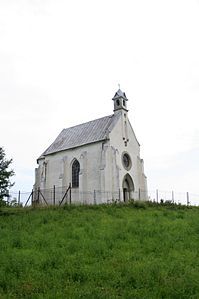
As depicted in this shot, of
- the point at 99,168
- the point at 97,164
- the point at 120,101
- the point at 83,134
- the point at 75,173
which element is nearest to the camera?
the point at 99,168

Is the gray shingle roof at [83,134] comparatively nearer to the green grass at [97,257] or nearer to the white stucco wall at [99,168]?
the white stucco wall at [99,168]

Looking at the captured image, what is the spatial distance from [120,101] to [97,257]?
91.7 feet

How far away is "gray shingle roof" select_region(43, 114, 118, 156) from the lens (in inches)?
1470

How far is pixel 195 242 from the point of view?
15188mm

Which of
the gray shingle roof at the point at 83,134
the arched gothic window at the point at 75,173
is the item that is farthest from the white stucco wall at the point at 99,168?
the gray shingle roof at the point at 83,134

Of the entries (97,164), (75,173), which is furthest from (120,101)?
(75,173)

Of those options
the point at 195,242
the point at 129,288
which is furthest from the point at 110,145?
the point at 129,288

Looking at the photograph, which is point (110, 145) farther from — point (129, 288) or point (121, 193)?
point (129, 288)

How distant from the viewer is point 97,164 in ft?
117

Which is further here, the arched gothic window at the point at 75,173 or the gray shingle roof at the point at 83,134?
the arched gothic window at the point at 75,173

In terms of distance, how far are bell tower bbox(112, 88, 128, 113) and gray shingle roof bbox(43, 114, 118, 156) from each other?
105 cm

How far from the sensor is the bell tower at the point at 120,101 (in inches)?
1534

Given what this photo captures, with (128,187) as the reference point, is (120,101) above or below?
above

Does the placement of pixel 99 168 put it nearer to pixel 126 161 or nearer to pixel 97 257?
pixel 126 161
